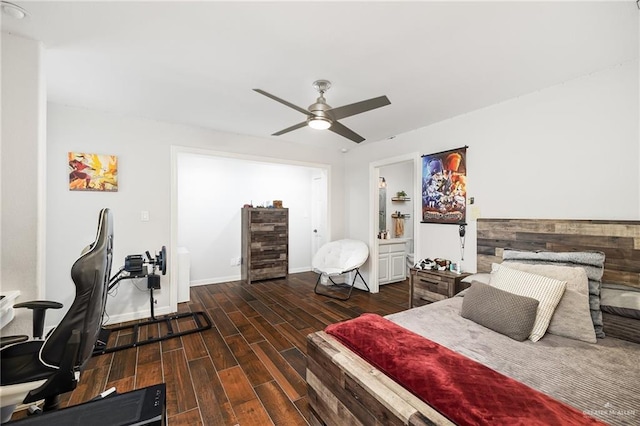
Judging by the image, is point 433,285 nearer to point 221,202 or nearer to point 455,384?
point 455,384

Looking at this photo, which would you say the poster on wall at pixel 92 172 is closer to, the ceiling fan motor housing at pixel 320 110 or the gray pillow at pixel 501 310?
the ceiling fan motor housing at pixel 320 110

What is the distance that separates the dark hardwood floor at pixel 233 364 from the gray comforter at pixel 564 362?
1.09 m

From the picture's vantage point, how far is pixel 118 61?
209 cm

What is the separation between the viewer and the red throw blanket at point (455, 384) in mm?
979

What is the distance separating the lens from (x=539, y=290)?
1.75m

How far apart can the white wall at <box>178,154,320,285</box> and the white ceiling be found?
2.08 m

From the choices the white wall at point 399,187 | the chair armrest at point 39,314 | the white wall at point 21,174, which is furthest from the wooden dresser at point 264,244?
the chair armrest at point 39,314

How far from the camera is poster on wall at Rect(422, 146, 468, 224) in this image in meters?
3.11

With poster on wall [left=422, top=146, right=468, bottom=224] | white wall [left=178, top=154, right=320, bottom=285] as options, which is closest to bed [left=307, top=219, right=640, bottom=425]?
poster on wall [left=422, top=146, right=468, bottom=224]

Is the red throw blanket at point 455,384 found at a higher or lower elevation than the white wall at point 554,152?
lower

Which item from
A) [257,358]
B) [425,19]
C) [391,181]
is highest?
[425,19]

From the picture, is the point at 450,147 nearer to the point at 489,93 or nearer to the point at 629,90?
the point at 489,93

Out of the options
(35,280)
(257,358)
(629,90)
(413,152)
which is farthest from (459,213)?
(35,280)

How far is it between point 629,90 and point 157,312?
5308 millimetres
